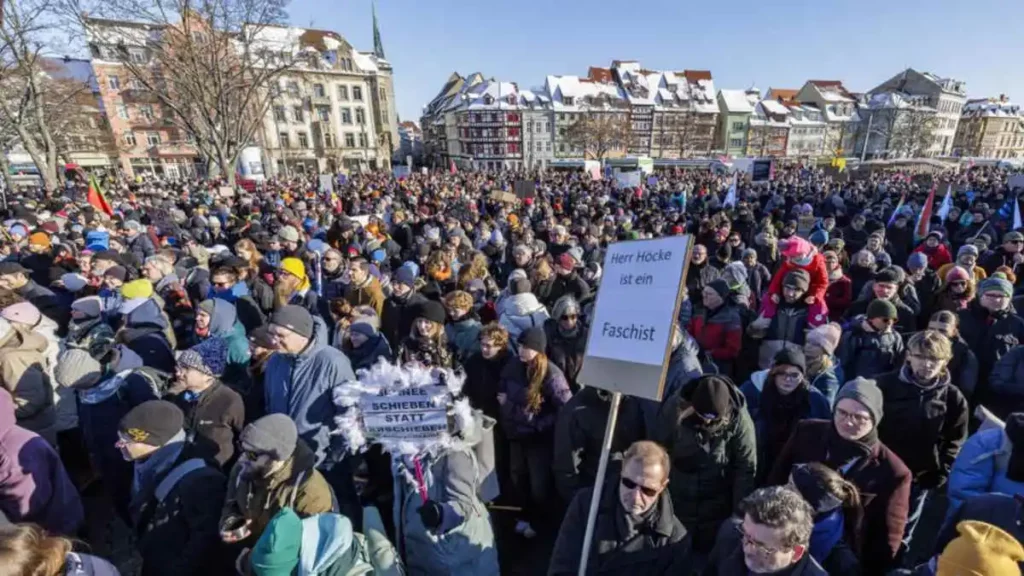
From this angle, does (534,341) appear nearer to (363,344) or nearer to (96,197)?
(363,344)

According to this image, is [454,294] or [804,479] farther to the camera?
[454,294]

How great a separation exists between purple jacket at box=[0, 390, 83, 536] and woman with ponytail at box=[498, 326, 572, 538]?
2661 mm

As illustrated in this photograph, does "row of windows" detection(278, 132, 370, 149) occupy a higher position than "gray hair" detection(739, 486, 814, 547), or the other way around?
"row of windows" detection(278, 132, 370, 149)

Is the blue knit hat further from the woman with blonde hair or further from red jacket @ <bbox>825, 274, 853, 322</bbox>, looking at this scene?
red jacket @ <bbox>825, 274, 853, 322</bbox>

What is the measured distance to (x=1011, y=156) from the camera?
84.1 meters

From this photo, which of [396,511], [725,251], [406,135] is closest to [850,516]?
[396,511]

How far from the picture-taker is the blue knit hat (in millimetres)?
2996

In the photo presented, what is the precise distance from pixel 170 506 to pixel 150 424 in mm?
464

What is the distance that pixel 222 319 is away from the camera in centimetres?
418

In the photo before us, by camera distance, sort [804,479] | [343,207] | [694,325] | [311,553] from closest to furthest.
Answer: [311,553], [804,479], [694,325], [343,207]

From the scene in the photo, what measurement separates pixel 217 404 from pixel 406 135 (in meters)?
111

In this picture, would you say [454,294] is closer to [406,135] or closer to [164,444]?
[164,444]

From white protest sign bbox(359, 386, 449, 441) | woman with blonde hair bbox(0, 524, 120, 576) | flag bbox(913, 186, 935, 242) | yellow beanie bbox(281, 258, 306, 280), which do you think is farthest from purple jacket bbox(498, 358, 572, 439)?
flag bbox(913, 186, 935, 242)

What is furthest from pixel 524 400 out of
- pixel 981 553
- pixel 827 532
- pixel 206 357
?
pixel 981 553
